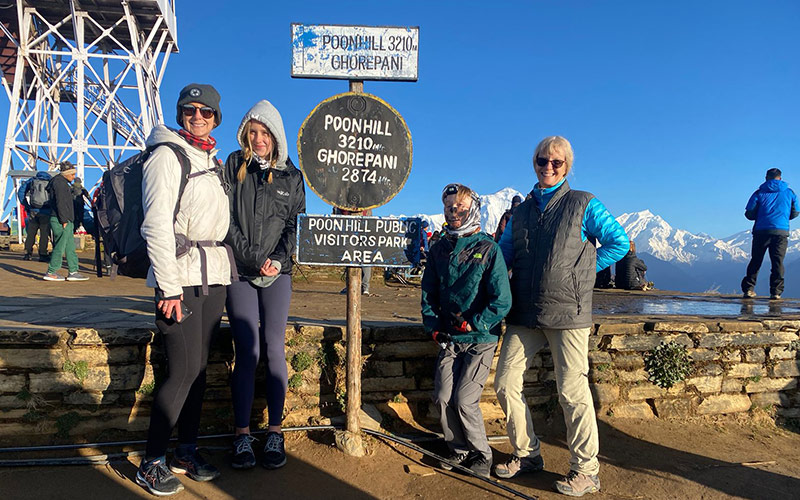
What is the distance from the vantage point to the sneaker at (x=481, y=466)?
2.99 metres

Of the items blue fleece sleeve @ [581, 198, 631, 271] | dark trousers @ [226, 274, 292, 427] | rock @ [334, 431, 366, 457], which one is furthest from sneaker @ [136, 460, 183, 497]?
blue fleece sleeve @ [581, 198, 631, 271]

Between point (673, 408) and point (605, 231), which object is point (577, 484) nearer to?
point (605, 231)

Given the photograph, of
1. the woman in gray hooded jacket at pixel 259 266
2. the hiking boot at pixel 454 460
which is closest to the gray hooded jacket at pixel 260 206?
the woman in gray hooded jacket at pixel 259 266

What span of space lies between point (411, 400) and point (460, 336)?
114 cm

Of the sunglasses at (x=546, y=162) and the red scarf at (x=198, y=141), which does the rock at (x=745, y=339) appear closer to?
the sunglasses at (x=546, y=162)

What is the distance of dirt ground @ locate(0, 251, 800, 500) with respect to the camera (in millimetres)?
2758

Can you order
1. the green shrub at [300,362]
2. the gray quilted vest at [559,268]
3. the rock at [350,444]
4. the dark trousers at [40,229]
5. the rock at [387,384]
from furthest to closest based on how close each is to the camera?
the dark trousers at [40,229] < the rock at [387,384] < the green shrub at [300,362] < the rock at [350,444] < the gray quilted vest at [559,268]

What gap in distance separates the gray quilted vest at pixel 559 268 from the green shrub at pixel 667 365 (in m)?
1.91

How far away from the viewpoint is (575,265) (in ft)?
9.25

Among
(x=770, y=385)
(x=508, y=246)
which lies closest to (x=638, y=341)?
(x=770, y=385)

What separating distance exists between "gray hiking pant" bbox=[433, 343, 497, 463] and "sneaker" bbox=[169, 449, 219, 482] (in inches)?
62.5

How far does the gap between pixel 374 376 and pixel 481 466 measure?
1.20 meters

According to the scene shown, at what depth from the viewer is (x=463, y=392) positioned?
119 inches

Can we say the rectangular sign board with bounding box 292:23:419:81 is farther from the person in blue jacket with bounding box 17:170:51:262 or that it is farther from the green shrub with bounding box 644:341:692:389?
the person in blue jacket with bounding box 17:170:51:262
